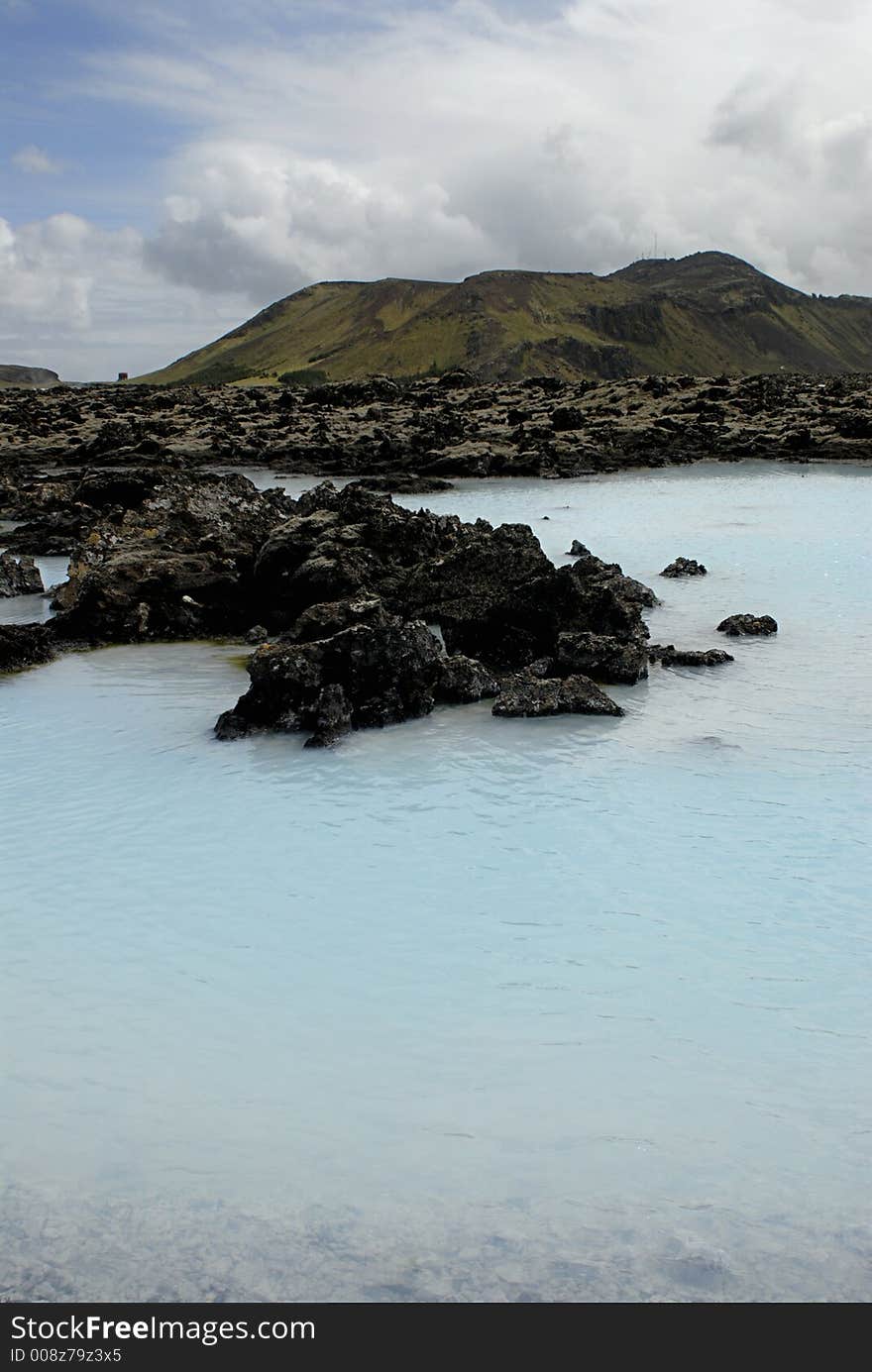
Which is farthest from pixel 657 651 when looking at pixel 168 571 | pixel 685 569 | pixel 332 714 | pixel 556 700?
pixel 168 571

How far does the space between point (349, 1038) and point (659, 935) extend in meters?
2.27

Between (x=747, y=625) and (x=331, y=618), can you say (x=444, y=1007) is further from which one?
(x=747, y=625)

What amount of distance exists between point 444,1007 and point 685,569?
1598 centimetres

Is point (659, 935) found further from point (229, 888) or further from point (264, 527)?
point (264, 527)

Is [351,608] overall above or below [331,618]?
above

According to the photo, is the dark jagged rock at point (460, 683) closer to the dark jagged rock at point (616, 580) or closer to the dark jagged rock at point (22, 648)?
the dark jagged rock at point (616, 580)

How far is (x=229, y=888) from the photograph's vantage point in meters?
8.13

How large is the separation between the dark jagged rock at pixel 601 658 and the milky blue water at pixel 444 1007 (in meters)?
1.01

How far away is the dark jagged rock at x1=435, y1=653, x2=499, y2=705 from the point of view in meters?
12.7

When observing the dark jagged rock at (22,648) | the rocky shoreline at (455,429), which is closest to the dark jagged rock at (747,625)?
the dark jagged rock at (22,648)

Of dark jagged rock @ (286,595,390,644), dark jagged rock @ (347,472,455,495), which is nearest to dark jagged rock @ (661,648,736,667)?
dark jagged rock @ (286,595,390,644)

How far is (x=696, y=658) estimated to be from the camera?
14062 millimetres

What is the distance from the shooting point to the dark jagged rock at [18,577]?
21.0m

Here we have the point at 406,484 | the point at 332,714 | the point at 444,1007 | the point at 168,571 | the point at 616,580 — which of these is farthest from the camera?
the point at 406,484
